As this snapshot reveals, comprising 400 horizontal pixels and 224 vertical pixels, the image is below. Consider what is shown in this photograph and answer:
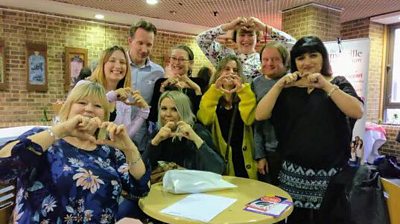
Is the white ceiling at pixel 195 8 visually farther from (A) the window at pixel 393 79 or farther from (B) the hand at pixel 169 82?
(B) the hand at pixel 169 82

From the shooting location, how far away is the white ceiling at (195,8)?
5.53 meters

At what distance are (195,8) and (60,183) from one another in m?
5.10

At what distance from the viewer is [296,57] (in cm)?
200

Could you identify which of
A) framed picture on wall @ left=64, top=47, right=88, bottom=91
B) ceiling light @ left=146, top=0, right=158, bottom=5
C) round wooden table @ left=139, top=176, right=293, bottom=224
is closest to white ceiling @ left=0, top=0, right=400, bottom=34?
ceiling light @ left=146, top=0, right=158, bottom=5

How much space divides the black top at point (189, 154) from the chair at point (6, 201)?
71cm

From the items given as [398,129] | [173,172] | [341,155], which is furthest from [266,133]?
[398,129]

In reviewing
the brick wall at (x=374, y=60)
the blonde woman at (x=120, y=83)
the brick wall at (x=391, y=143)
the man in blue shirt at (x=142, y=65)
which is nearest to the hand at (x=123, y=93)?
the blonde woman at (x=120, y=83)

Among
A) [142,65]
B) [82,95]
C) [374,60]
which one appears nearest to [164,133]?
[82,95]

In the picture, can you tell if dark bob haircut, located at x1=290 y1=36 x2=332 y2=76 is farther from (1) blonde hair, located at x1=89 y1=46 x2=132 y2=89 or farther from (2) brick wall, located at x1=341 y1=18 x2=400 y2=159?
(2) brick wall, located at x1=341 y1=18 x2=400 y2=159

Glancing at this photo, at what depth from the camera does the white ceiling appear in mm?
5531

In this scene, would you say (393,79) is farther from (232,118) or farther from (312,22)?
(232,118)

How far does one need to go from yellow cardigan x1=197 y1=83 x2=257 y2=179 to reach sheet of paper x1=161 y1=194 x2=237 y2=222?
54 centimetres

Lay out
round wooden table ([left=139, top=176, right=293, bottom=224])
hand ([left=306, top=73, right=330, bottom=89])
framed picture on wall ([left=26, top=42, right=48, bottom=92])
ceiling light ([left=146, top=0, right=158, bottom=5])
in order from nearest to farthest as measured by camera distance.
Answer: round wooden table ([left=139, top=176, right=293, bottom=224]) < hand ([left=306, top=73, right=330, bottom=89]) < ceiling light ([left=146, top=0, right=158, bottom=5]) < framed picture on wall ([left=26, top=42, right=48, bottom=92])

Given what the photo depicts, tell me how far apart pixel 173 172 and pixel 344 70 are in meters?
3.77
